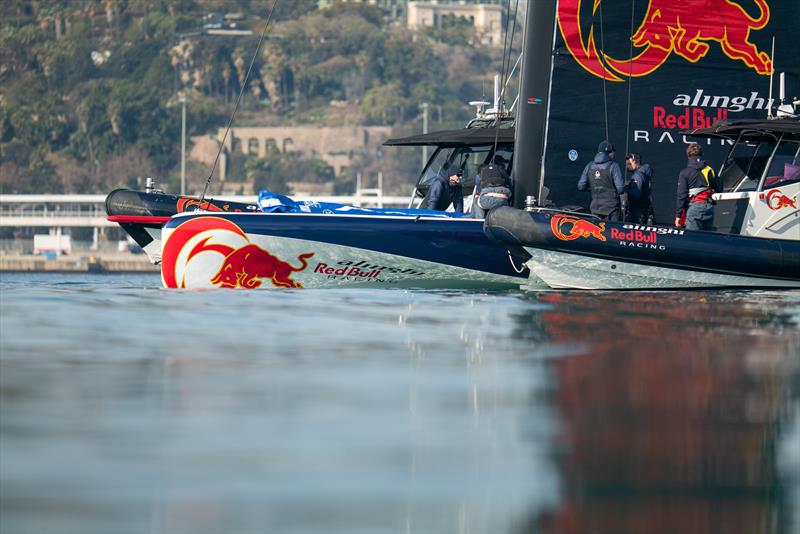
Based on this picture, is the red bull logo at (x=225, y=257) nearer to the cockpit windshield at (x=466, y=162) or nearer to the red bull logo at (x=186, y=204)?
the red bull logo at (x=186, y=204)

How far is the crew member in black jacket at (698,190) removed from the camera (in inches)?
634

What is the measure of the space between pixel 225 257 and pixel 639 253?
416 centimetres

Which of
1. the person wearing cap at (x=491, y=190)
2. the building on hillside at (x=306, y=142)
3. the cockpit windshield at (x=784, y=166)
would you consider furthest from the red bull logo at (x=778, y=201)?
the building on hillside at (x=306, y=142)

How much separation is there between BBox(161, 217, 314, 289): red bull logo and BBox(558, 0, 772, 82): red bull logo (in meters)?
4.08

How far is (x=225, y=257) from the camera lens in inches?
631

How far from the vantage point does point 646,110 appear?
58.6 feet

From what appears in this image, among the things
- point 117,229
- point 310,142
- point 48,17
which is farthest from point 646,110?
point 48,17

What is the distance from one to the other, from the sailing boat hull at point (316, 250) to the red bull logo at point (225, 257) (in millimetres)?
10

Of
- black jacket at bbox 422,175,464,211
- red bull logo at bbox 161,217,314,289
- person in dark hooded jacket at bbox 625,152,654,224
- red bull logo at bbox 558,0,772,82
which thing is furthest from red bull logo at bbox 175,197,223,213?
person in dark hooded jacket at bbox 625,152,654,224

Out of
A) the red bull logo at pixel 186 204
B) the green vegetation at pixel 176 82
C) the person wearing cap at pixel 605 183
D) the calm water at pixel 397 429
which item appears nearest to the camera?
the calm water at pixel 397 429

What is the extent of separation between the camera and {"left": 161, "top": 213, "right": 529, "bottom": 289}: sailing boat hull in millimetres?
16031

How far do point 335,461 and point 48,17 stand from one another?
186327 mm

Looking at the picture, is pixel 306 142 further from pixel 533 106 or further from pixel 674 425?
pixel 674 425

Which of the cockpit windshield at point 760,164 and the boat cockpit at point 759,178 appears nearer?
the boat cockpit at point 759,178
